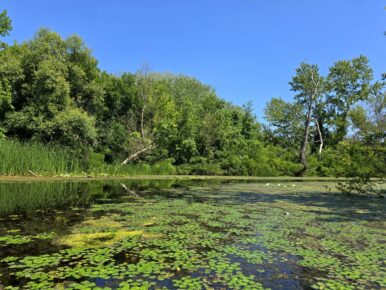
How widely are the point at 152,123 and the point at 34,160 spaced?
1165 centimetres

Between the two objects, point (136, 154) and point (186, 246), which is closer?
point (186, 246)

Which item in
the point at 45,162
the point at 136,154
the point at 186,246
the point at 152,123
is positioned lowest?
the point at 186,246

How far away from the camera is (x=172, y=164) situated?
1014 inches

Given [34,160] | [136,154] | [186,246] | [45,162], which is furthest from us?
[136,154]

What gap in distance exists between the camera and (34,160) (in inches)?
612

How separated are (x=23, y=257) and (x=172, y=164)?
21253mm

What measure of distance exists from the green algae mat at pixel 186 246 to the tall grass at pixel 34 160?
5929 mm

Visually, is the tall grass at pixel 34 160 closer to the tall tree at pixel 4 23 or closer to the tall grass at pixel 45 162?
the tall grass at pixel 45 162

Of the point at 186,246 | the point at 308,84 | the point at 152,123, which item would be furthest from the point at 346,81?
the point at 186,246

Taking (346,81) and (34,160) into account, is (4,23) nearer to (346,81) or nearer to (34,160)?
(34,160)

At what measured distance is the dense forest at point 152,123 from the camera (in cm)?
1587

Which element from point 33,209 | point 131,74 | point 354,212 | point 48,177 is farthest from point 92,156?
point 354,212

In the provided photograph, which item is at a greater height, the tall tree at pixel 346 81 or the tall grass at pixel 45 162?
the tall tree at pixel 346 81

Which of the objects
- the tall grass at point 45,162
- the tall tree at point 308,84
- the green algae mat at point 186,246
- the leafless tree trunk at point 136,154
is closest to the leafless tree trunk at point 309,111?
the tall tree at point 308,84
